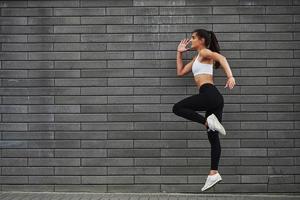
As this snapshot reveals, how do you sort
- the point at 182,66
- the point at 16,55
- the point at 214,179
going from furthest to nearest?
the point at 16,55 → the point at 182,66 → the point at 214,179

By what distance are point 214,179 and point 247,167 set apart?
1.54m

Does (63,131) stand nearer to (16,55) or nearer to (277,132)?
(16,55)

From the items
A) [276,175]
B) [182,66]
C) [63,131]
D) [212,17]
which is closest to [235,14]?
[212,17]

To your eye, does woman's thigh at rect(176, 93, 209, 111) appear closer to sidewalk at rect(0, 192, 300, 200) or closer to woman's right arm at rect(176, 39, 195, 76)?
woman's right arm at rect(176, 39, 195, 76)

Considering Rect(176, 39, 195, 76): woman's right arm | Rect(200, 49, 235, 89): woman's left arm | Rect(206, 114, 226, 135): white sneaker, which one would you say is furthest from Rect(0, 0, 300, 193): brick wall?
Rect(206, 114, 226, 135): white sneaker

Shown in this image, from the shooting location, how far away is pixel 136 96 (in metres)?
8.33

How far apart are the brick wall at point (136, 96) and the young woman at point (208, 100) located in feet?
3.52

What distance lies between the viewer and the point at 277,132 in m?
8.27

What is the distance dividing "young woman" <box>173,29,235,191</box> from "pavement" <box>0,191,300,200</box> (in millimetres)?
1222

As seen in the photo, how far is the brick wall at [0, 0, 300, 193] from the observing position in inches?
326

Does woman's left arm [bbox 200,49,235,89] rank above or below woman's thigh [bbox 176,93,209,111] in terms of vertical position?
above

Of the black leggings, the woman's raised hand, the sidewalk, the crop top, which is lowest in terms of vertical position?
the sidewalk

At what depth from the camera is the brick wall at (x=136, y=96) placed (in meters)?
Result: 8.28

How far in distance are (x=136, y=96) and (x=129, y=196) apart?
1491 mm
